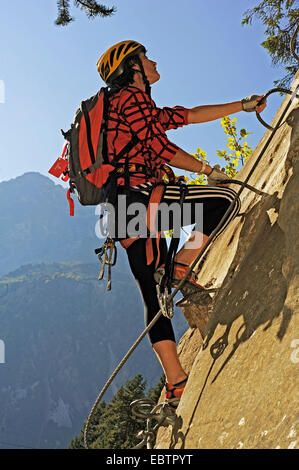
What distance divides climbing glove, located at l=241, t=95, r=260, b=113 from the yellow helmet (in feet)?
4.43

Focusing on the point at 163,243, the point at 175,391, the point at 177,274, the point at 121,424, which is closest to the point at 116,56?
the point at 163,243

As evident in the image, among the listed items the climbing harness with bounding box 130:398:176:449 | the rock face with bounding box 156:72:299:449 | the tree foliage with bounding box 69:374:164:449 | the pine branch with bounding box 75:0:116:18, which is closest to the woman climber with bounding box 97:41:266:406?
the climbing harness with bounding box 130:398:176:449

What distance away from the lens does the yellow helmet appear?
494 cm

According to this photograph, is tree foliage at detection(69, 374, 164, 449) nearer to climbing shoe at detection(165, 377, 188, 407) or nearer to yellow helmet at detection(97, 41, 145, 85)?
climbing shoe at detection(165, 377, 188, 407)

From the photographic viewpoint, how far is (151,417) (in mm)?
4555

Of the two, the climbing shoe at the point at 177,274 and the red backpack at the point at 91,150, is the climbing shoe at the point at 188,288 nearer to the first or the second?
the climbing shoe at the point at 177,274

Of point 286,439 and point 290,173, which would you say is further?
point 290,173

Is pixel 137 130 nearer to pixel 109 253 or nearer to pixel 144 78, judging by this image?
pixel 144 78

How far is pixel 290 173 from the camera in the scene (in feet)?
14.7

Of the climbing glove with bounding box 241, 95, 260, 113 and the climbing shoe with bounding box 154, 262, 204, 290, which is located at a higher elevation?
the climbing glove with bounding box 241, 95, 260, 113
